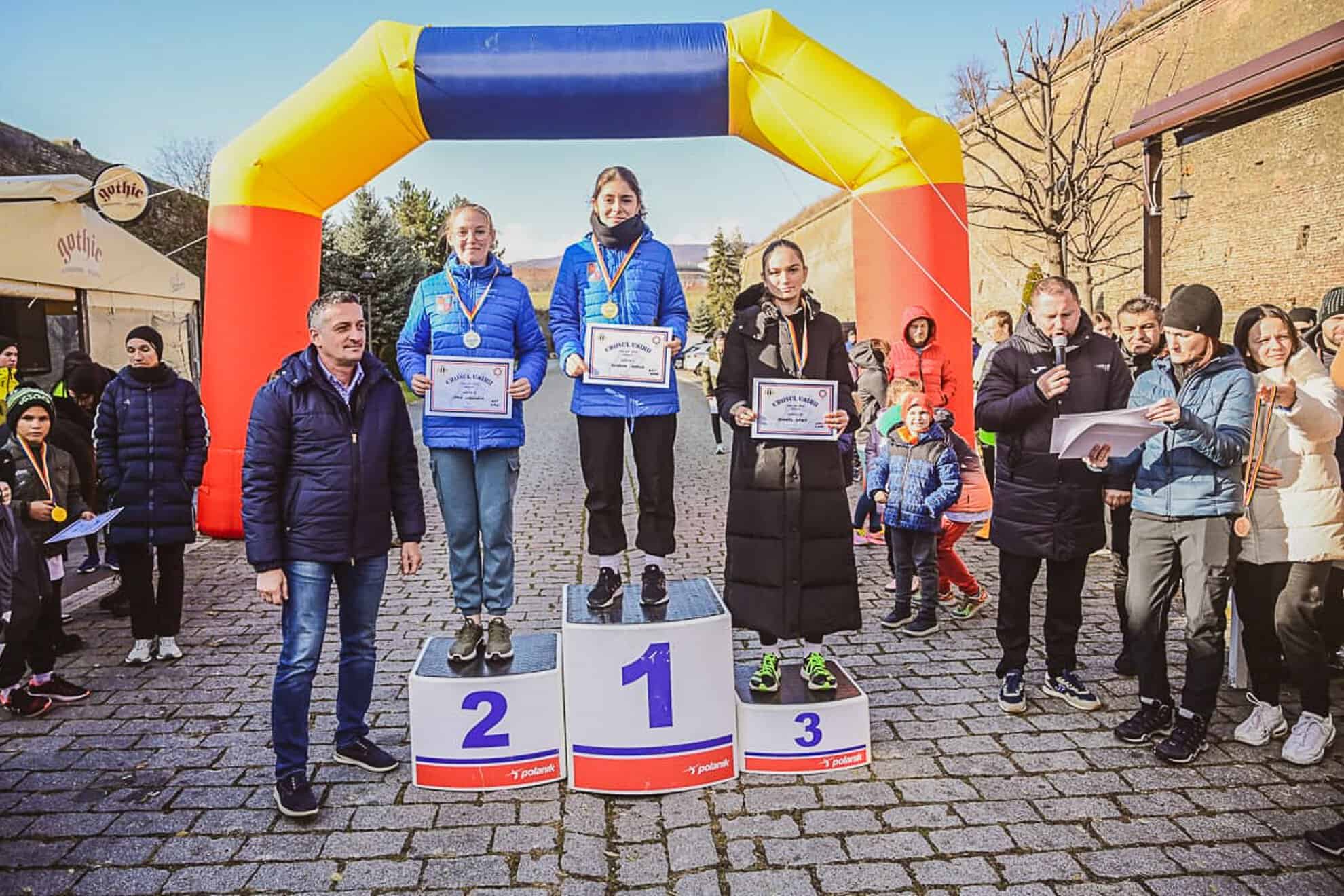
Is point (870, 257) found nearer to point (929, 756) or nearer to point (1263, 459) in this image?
point (1263, 459)

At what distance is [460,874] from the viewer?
3168 mm

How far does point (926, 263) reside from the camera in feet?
27.1

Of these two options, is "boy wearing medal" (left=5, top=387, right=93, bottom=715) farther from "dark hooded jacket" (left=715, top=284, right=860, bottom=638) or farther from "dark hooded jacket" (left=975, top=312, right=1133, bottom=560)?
"dark hooded jacket" (left=975, top=312, right=1133, bottom=560)

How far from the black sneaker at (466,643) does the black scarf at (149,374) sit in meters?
2.95

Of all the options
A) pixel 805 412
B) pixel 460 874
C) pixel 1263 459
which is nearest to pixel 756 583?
pixel 805 412

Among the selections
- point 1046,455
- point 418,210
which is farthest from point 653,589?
point 418,210

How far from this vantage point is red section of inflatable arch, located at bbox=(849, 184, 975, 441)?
8211 millimetres

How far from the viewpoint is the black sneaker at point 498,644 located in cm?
407

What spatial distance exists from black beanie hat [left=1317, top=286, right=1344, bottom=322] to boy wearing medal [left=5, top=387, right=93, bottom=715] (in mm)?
7032

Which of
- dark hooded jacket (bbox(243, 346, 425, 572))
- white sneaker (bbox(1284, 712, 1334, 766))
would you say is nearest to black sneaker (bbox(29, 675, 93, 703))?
dark hooded jacket (bbox(243, 346, 425, 572))

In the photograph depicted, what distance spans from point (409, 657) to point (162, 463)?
1986mm

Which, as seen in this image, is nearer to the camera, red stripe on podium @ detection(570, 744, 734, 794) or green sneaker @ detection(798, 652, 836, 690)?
red stripe on podium @ detection(570, 744, 734, 794)

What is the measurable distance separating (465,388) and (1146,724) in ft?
12.0

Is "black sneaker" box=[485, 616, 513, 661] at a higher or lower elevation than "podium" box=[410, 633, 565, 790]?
higher
